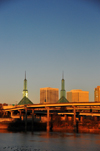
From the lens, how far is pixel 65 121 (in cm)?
17512

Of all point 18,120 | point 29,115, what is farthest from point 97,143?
point 29,115

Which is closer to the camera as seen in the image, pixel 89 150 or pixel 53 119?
pixel 89 150

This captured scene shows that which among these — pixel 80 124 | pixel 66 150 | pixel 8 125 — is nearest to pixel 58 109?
pixel 80 124

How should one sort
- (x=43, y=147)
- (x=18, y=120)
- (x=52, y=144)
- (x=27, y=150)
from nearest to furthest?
(x=27, y=150) → (x=43, y=147) → (x=52, y=144) → (x=18, y=120)

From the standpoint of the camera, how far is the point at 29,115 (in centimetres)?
18225

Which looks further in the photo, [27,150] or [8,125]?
[8,125]

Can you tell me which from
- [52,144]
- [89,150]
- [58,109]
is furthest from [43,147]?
[58,109]

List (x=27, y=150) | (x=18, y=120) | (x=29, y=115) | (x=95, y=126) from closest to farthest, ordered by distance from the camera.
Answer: (x=27, y=150), (x=95, y=126), (x=18, y=120), (x=29, y=115)

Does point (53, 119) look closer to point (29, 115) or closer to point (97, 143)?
point (29, 115)

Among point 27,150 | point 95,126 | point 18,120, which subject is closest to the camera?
point 27,150

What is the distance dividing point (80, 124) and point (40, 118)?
82.3 feet

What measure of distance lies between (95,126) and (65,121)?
75.0 ft

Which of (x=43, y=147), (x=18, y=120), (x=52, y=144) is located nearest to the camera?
(x=43, y=147)

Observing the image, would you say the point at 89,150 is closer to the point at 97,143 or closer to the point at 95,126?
the point at 97,143
